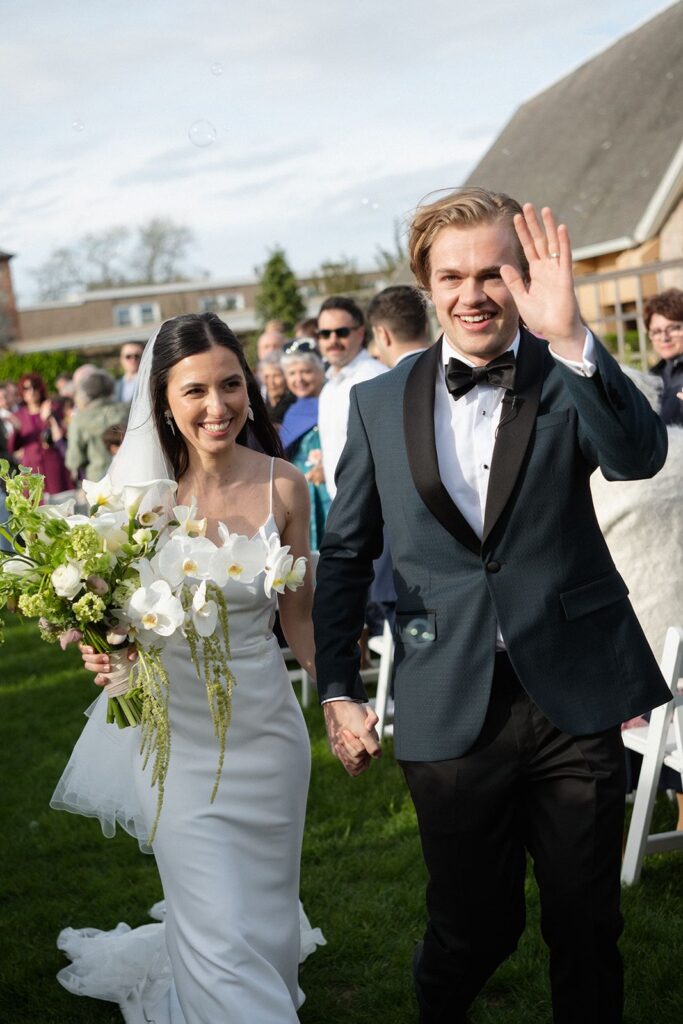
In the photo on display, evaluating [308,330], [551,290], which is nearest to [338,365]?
[308,330]

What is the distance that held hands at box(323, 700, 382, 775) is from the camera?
3105 millimetres

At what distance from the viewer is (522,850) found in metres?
3.17

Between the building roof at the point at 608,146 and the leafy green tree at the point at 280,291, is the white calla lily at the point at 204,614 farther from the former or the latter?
the leafy green tree at the point at 280,291

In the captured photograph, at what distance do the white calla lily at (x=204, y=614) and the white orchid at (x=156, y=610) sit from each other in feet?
0.18

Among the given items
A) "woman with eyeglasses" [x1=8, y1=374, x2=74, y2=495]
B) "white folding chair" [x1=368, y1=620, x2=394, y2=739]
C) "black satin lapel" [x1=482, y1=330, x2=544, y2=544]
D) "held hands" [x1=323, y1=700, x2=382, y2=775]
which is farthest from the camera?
"woman with eyeglasses" [x1=8, y1=374, x2=74, y2=495]

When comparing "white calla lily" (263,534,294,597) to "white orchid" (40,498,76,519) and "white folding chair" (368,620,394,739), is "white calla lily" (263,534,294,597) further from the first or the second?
"white folding chair" (368,620,394,739)

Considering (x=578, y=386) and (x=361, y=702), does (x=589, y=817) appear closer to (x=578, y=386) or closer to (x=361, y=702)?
(x=361, y=702)

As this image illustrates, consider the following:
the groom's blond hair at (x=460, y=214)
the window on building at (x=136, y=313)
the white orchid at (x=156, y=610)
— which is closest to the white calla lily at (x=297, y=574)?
the white orchid at (x=156, y=610)

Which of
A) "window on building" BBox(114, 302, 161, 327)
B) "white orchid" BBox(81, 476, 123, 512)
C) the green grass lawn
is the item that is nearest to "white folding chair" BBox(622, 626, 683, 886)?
the green grass lawn

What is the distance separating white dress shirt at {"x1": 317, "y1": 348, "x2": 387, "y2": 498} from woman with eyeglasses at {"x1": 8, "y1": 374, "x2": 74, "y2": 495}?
7258 mm

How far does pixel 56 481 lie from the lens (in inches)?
559

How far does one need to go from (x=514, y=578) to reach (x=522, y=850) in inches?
31.9

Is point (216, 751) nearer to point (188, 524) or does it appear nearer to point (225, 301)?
point (188, 524)

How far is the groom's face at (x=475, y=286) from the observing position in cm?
292
